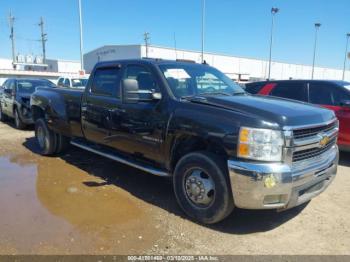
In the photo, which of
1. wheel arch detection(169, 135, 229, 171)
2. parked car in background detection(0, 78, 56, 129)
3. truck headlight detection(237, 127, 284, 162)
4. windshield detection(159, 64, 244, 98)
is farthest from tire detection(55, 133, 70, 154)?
truck headlight detection(237, 127, 284, 162)

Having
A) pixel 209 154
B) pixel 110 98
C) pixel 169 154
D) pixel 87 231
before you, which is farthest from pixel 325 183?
pixel 110 98

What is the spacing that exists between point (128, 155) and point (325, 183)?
2739 millimetres

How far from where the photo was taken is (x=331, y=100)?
7.15m

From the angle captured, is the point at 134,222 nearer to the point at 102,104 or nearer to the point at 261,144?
the point at 261,144

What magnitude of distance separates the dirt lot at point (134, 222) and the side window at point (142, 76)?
62.4 inches

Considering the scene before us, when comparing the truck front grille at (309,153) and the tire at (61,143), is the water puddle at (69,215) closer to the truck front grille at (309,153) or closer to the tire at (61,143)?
the tire at (61,143)

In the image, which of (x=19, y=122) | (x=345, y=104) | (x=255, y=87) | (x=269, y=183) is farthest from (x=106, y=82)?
(x=19, y=122)

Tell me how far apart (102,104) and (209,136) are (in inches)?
90.6

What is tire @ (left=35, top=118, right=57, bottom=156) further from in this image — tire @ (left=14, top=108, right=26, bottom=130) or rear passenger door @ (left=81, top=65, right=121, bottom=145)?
tire @ (left=14, top=108, right=26, bottom=130)

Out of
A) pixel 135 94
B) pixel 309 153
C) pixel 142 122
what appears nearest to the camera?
pixel 309 153

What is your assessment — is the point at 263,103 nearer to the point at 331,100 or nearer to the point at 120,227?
the point at 120,227

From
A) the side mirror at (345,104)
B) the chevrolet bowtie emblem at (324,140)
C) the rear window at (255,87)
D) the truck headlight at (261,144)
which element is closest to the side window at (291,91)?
the rear window at (255,87)

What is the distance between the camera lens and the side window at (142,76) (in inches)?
183

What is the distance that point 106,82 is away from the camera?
18.1ft
